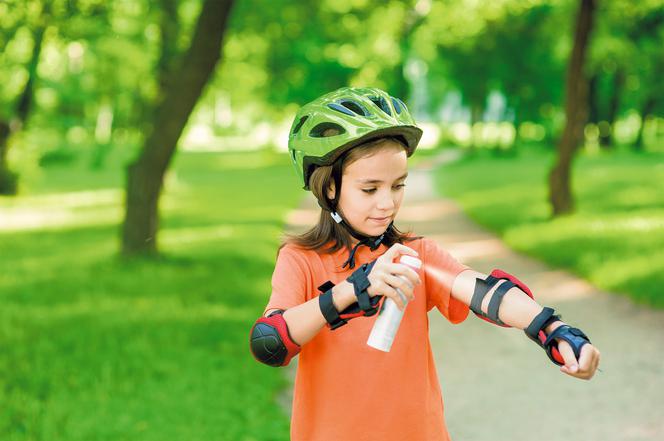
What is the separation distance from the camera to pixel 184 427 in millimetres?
5070

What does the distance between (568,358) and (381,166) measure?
0.76 m

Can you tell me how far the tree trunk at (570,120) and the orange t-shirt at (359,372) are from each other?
12.4m

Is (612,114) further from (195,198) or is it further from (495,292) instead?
(495,292)

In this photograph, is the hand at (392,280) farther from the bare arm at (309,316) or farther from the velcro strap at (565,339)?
the velcro strap at (565,339)

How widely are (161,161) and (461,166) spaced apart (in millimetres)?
25731

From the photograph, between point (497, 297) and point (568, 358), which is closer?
point (568, 358)

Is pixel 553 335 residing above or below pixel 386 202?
below

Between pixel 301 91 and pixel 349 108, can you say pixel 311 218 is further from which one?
pixel 301 91

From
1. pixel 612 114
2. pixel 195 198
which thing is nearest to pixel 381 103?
pixel 195 198

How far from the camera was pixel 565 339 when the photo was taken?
1908 millimetres

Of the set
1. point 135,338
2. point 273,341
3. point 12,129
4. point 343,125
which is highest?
point 343,125

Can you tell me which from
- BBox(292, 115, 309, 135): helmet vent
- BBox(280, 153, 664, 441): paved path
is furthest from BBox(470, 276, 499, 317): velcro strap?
BBox(280, 153, 664, 441): paved path

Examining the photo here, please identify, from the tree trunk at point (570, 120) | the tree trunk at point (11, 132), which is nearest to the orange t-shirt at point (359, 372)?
the tree trunk at point (570, 120)

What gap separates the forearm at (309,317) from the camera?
77.6 inches
